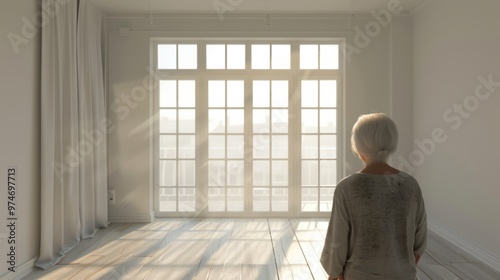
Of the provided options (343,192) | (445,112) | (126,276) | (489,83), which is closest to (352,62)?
(445,112)

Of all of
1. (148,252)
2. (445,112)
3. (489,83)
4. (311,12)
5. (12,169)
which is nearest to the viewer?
(12,169)

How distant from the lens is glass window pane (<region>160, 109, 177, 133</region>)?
19.2 feet

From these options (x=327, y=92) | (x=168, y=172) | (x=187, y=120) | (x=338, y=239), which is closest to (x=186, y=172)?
(x=168, y=172)

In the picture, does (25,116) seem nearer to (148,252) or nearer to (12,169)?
(12,169)

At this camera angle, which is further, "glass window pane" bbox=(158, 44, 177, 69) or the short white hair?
"glass window pane" bbox=(158, 44, 177, 69)

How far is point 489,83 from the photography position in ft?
12.6

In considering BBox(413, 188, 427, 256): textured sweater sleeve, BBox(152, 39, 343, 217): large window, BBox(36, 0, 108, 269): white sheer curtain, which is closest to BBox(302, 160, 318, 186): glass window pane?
BBox(152, 39, 343, 217): large window

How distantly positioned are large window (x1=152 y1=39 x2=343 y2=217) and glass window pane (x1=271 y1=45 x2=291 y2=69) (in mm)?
14

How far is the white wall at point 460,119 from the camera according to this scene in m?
3.83

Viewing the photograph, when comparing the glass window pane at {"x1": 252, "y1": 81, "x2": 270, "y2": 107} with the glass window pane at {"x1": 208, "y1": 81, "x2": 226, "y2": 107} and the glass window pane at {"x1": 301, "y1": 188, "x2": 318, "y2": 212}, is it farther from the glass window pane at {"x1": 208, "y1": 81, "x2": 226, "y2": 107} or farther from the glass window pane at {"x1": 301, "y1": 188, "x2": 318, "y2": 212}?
the glass window pane at {"x1": 301, "y1": 188, "x2": 318, "y2": 212}

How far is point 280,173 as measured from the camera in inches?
232

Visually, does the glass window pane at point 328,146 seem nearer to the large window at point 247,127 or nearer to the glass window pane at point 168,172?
the large window at point 247,127

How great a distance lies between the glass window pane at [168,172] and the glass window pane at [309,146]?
1845 millimetres

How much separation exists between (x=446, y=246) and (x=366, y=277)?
342 centimetres
